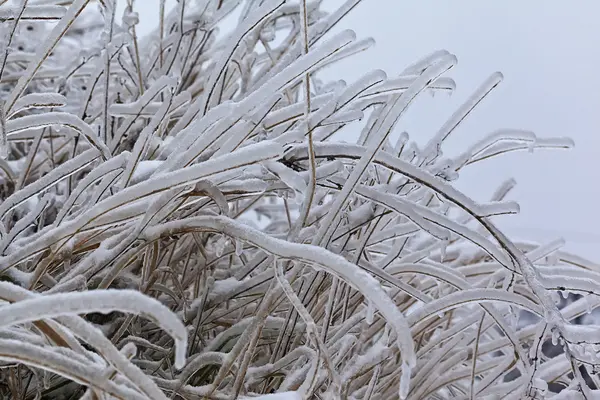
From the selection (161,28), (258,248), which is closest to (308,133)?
(258,248)

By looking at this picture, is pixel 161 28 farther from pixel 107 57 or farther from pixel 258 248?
pixel 258 248

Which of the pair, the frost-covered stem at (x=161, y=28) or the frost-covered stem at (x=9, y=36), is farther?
the frost-covered stem at (x=161, y=28)

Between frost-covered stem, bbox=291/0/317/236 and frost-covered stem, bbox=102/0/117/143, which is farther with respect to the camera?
frost-covered stem, bbox=102/0/117/143

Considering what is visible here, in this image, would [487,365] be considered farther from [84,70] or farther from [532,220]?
[532,220]

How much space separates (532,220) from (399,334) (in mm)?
2579

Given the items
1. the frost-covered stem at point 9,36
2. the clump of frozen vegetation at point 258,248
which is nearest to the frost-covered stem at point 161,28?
the clump of frozen vegetation at point 258,248

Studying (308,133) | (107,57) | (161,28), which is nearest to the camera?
(308,133)

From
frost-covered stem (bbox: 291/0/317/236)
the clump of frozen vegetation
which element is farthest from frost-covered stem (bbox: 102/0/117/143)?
frost-covered stem (bbox: 291/0/317/236)

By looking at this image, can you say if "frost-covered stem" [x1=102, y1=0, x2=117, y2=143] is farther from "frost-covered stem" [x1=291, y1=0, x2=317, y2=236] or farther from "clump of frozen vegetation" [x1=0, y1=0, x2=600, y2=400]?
"frost-covered stem" [x1=291, y1=0, x2=317, y2=236]

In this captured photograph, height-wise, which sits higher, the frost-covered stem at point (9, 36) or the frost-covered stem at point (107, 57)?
the frost-covered stem at point (107, 57)

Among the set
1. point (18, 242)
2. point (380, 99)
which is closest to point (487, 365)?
point (380, 99)

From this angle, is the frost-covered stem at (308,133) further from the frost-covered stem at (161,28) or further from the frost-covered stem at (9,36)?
the frost-covered stem at (161,28)

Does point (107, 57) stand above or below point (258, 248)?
above

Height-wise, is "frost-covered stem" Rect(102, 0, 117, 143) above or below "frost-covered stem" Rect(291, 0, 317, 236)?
above
